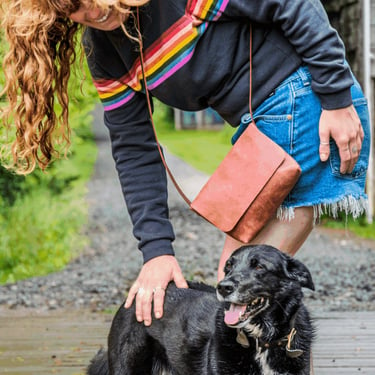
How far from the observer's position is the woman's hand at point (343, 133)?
2510 millimetres

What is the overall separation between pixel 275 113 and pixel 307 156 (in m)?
0.17

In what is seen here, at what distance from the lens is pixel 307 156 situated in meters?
2.60

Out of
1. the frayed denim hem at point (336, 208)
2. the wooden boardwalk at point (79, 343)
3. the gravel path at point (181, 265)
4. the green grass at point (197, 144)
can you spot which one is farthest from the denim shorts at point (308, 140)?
the green grass at point (197, 144)

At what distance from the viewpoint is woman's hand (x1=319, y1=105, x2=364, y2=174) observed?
251cm

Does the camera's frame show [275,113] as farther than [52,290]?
No

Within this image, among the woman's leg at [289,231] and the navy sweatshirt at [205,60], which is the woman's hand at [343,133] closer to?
the navy sweatshirt at [205,60]

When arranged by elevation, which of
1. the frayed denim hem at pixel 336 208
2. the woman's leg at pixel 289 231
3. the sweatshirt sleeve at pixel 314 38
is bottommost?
the woman's leg at pixel 289 231

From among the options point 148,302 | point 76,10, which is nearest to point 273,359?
point 148,302

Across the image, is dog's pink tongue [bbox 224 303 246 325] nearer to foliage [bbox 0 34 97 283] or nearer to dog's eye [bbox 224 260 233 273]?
dog's eye [bbox 224 260 233 273]

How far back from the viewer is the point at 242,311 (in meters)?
2.85

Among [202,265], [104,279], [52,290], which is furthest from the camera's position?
[202,265]

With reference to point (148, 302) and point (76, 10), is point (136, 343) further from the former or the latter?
point (76, 10)

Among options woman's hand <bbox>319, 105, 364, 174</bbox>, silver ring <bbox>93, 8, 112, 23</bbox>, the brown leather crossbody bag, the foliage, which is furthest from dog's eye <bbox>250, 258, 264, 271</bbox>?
the foliage

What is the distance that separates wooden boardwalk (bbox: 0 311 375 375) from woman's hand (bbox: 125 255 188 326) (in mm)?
1068
